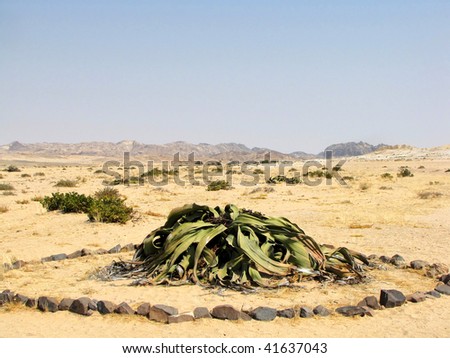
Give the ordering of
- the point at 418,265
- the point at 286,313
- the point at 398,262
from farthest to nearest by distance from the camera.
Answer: the point at 398,262, the point at 418,265, the point at 286,313

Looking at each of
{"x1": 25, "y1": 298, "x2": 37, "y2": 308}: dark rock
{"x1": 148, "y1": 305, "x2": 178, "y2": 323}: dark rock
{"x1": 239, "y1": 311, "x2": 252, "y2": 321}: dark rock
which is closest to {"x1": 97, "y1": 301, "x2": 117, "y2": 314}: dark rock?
{"x1": 148, "y1": 305, "x2": 178, "y2": 323}: dark rock

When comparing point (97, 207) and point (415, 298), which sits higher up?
point (97, 207)

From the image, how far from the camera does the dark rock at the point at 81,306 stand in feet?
17.9

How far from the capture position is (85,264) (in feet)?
26.5

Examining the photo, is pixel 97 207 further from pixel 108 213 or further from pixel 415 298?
pixel 415 298

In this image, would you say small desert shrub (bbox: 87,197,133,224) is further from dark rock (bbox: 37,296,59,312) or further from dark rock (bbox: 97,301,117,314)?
dark rock (bbox: 97,301,117,314)

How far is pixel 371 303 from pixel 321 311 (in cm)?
65

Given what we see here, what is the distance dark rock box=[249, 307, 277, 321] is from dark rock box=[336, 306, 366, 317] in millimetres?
750

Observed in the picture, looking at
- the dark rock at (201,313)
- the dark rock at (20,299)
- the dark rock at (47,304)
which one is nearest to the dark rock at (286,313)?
the dark rock at (201,313)

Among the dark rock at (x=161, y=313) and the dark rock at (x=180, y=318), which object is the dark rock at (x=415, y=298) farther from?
the dark rock at (x=161, y=313)

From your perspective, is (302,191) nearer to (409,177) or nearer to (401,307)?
(409,177)

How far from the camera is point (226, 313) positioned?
17.0 ft

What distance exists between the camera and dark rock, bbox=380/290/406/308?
5.61 metres

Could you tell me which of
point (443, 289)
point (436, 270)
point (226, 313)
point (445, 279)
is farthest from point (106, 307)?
point (436, 270)
